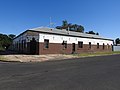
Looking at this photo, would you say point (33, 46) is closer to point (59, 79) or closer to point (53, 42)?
point (53, 42)

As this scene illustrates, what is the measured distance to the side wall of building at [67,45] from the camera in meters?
37.0

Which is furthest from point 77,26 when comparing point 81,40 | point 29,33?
point 29,33

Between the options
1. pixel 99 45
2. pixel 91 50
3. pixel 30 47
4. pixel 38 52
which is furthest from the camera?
pixel 99 45

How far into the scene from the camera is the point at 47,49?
37.4 m

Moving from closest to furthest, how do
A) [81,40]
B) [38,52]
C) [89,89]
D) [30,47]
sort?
[89,89] < [38,52] < [30,47] < [81,40]

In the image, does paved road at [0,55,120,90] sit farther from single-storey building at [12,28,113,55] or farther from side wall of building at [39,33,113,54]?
side wall of building at [39,33,113,54]

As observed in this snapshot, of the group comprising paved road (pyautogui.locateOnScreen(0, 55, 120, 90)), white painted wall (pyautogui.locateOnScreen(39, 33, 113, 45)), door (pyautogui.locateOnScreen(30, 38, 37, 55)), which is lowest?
paved road (pyautogui.locateOnScreen(0, 55, 120, 90))

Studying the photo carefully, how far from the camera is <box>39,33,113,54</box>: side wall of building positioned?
121ft

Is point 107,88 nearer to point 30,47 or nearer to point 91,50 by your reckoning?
point 30,47

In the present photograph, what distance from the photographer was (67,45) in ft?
137

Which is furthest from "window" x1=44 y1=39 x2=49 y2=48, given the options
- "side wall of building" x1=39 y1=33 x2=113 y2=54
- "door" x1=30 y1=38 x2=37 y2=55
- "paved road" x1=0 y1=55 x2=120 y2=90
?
"paved road" x1=0 y1=55 x2=120 y2=90

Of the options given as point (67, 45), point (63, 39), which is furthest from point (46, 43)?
point (67, 45)

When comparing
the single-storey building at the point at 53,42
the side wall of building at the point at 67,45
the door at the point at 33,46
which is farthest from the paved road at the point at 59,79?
the door at the point at 33,46

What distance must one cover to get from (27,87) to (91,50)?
138 ft
